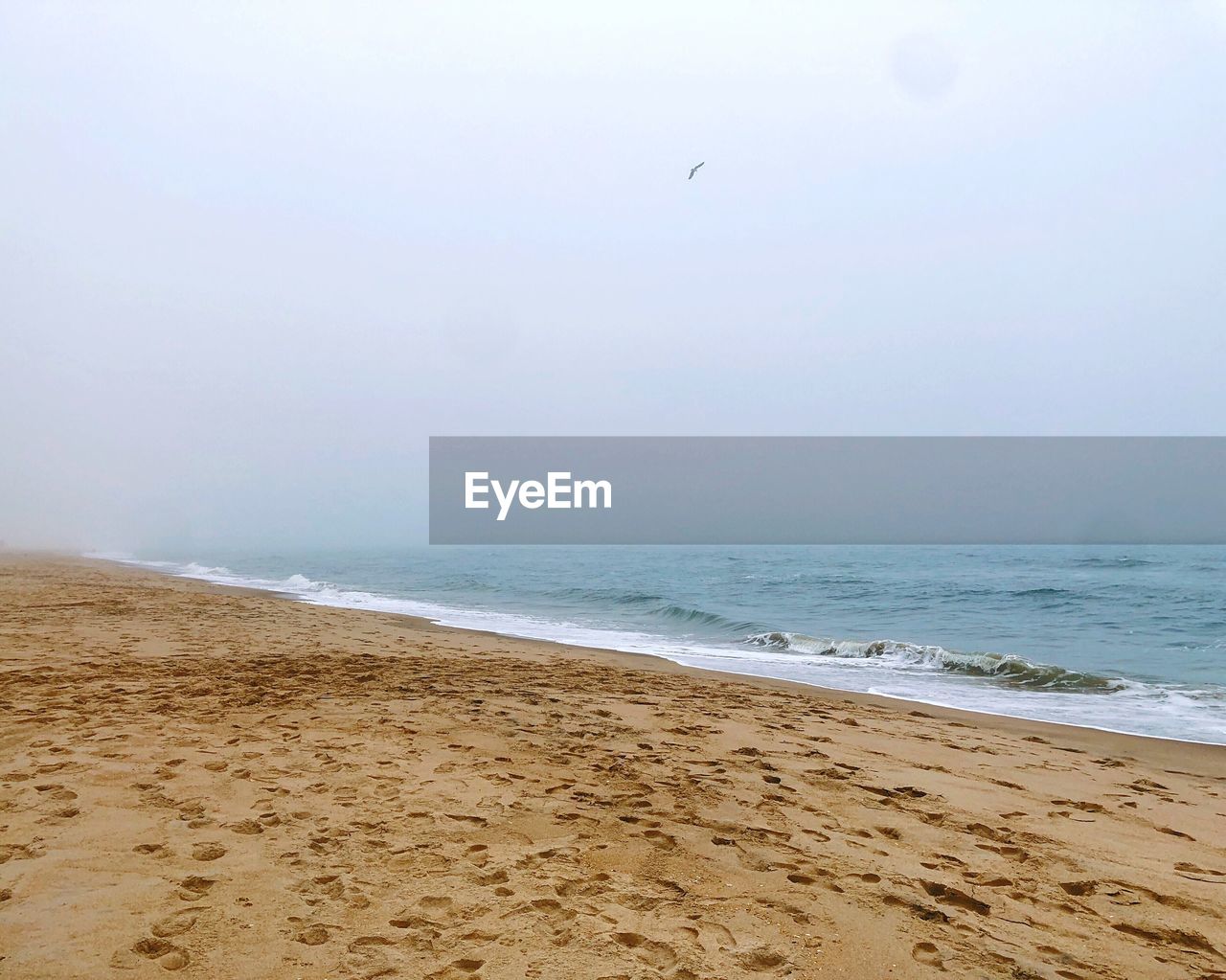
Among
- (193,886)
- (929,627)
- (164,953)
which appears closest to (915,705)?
(193,886)

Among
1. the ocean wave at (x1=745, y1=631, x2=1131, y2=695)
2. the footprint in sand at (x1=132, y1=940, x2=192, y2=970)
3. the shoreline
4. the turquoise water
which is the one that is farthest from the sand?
the ocean wave at (x1=745, y1=631, x2=1131, y2=695)

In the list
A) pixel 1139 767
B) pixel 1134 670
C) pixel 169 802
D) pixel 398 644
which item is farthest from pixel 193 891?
pixel 1134 670

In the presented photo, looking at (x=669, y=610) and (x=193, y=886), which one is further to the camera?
(x=669, y=610)

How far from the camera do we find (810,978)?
9.22ft

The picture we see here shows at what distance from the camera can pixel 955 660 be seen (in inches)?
491

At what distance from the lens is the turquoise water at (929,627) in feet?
32.8

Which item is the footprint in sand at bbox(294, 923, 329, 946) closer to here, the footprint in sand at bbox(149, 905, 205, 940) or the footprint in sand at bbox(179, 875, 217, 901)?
the footprint in sand at bbox(149, 905, 205, 940)

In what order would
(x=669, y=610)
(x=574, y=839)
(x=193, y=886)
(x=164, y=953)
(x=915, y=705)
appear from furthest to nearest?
(x=669, y=610), (x=915, y=705), (x=574, y=839), (x=193, y=886), (x=164, y=953)

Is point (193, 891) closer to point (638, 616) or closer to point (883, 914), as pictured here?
point (883, 914)

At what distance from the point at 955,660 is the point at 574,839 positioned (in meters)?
10.5

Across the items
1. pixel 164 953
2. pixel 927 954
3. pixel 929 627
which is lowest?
pixel 929 627

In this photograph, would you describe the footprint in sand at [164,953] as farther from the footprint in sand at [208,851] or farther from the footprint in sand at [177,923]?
the footprint in sand at [208,851]

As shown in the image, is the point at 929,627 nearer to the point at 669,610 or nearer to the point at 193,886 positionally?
the point at 669,610

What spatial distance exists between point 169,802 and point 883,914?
412 cm
